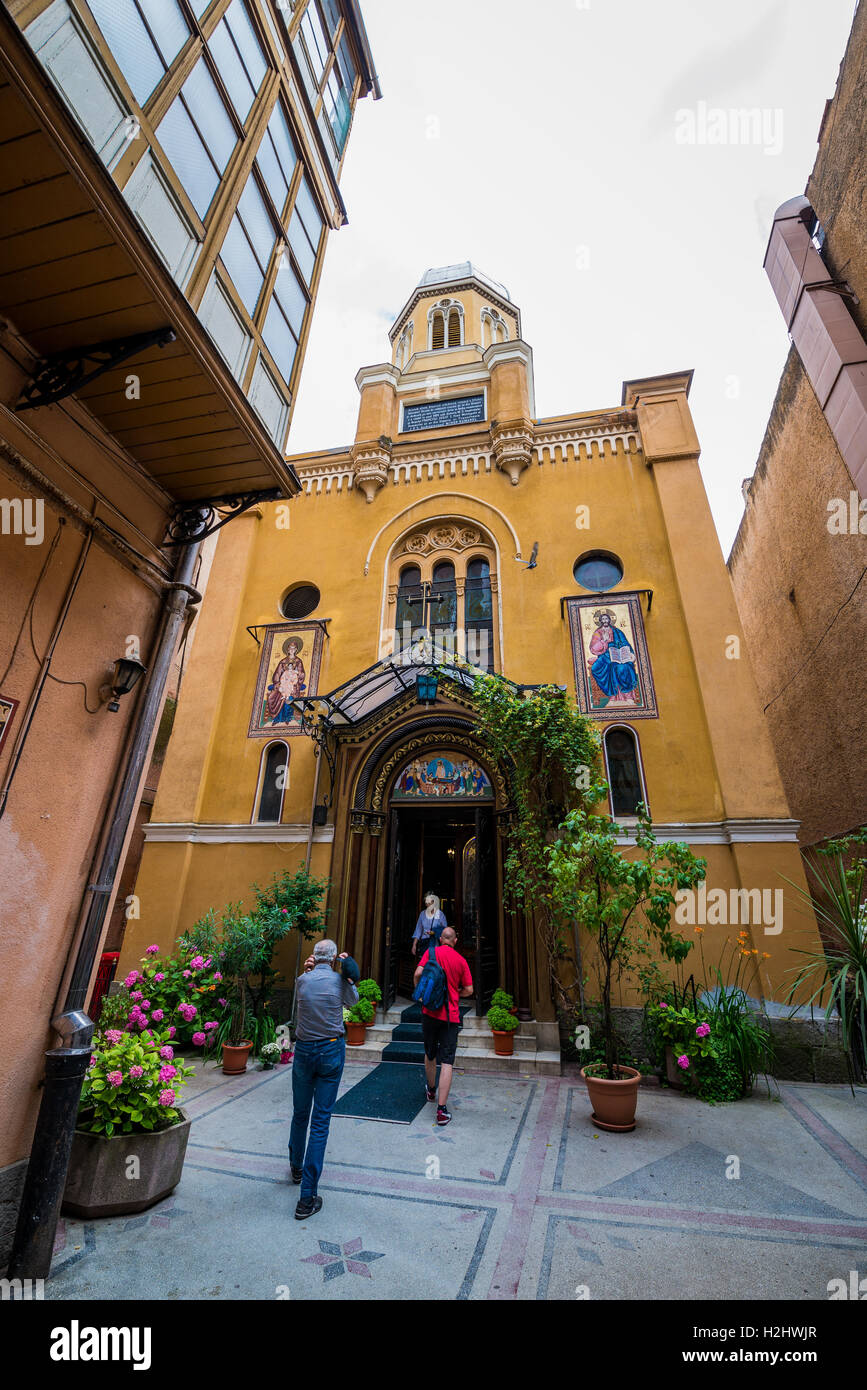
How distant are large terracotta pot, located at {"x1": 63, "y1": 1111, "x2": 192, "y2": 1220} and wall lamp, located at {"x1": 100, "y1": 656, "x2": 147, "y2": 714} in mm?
3196

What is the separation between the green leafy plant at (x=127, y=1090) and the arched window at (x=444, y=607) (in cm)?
833

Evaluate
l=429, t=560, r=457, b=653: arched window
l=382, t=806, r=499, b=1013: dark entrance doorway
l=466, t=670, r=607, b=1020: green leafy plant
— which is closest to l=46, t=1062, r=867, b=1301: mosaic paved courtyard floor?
l=466, t=670, r=607, b=1020: green leafy plant

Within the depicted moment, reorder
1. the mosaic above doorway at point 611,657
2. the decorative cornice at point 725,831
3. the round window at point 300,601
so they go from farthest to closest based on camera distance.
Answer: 1. the round window at point 300,601
2. the mosaic above doorway at point 611,657
3. the decorative cornice at point 725,831

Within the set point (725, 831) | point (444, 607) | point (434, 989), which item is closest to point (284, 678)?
point (444, 607)

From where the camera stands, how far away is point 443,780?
10258 millimetres

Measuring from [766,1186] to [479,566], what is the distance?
1049 centimetres

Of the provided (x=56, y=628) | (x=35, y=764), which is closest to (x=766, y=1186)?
(x=35, y=764)

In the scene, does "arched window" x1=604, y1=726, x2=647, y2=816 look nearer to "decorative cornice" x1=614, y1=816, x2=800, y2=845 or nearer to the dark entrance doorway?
"decorative cornice" x1=614, y1=816, x2=800, y2=845

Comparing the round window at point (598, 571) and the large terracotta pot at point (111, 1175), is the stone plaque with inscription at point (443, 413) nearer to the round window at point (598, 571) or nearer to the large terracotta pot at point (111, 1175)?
the round window at point (598, 571)

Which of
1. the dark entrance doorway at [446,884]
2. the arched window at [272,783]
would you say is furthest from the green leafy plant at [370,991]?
the arched window at [272,783]

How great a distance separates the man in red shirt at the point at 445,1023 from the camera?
6059 mm

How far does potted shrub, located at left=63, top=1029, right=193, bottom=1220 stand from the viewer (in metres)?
3.94

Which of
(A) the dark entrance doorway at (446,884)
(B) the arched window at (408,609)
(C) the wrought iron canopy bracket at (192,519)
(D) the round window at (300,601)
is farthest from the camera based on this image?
(D) the round window at (300,601)

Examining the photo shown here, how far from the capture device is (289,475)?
532 centimetres
